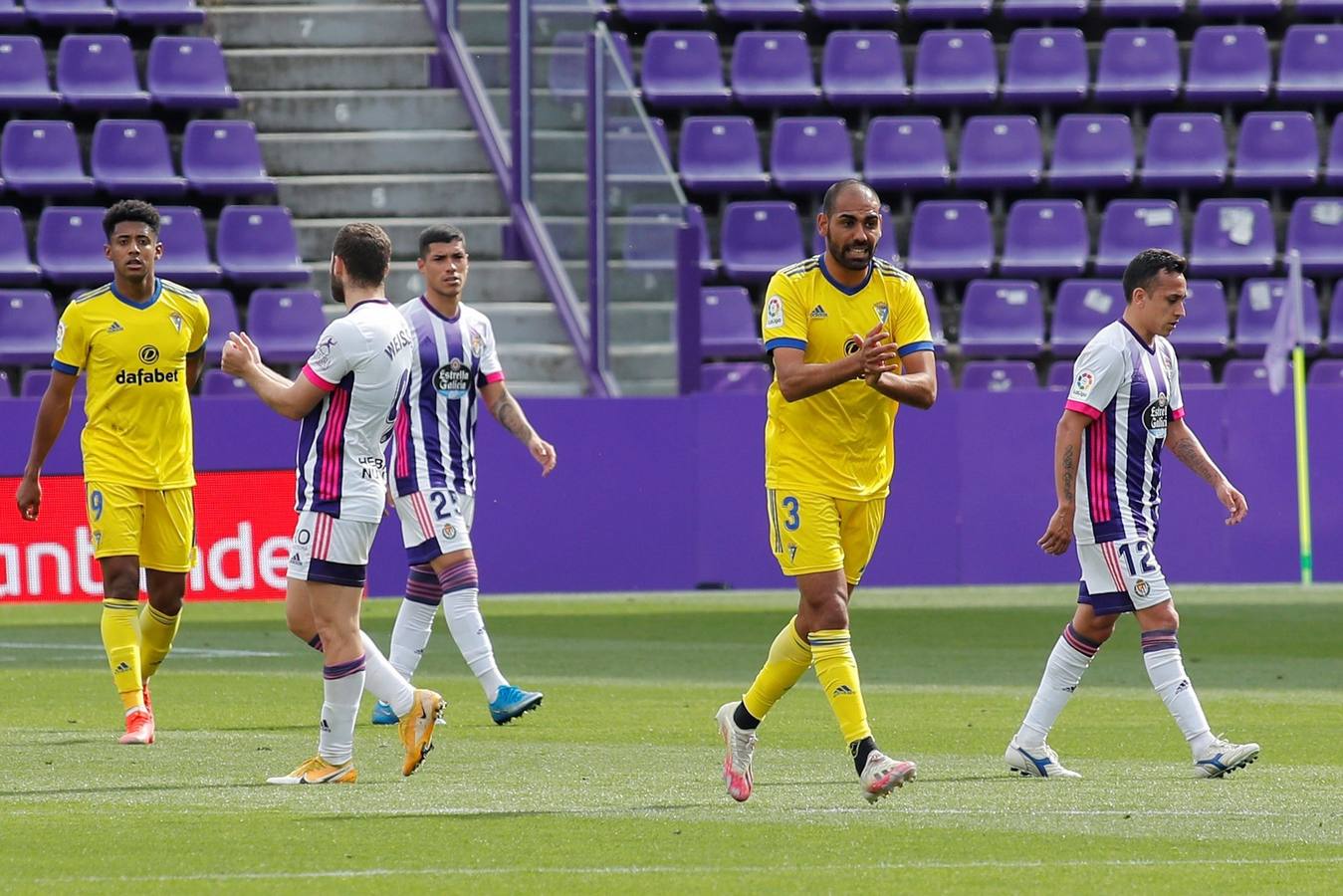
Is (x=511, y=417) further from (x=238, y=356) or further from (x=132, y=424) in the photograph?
(x=238, y=356)

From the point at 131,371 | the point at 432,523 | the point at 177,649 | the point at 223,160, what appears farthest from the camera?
the point at 223,160

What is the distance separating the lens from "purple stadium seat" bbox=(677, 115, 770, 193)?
2314 cm

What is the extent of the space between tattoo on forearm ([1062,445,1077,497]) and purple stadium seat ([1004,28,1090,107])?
15.5 m

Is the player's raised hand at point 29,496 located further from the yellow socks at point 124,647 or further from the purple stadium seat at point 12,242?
the purple stadium seat at point 12,242

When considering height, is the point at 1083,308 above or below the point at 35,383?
above

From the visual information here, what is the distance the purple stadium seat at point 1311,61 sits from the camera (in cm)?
2386

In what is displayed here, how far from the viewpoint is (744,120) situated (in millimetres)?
23172

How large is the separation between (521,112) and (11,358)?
5396 mm

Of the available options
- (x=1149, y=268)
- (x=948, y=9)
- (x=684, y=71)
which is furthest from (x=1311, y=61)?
(x=1149, y=268)

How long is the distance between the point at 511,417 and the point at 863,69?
13.8 metres

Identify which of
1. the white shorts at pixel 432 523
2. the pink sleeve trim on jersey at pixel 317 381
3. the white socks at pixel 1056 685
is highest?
the pink sleeve trim on jersey at pixel 317 381

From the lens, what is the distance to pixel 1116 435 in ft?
29.2

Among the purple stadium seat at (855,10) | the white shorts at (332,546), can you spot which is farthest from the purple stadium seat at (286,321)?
the white shorts at (332,546)

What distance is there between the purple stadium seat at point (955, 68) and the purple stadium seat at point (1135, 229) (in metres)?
1.95
